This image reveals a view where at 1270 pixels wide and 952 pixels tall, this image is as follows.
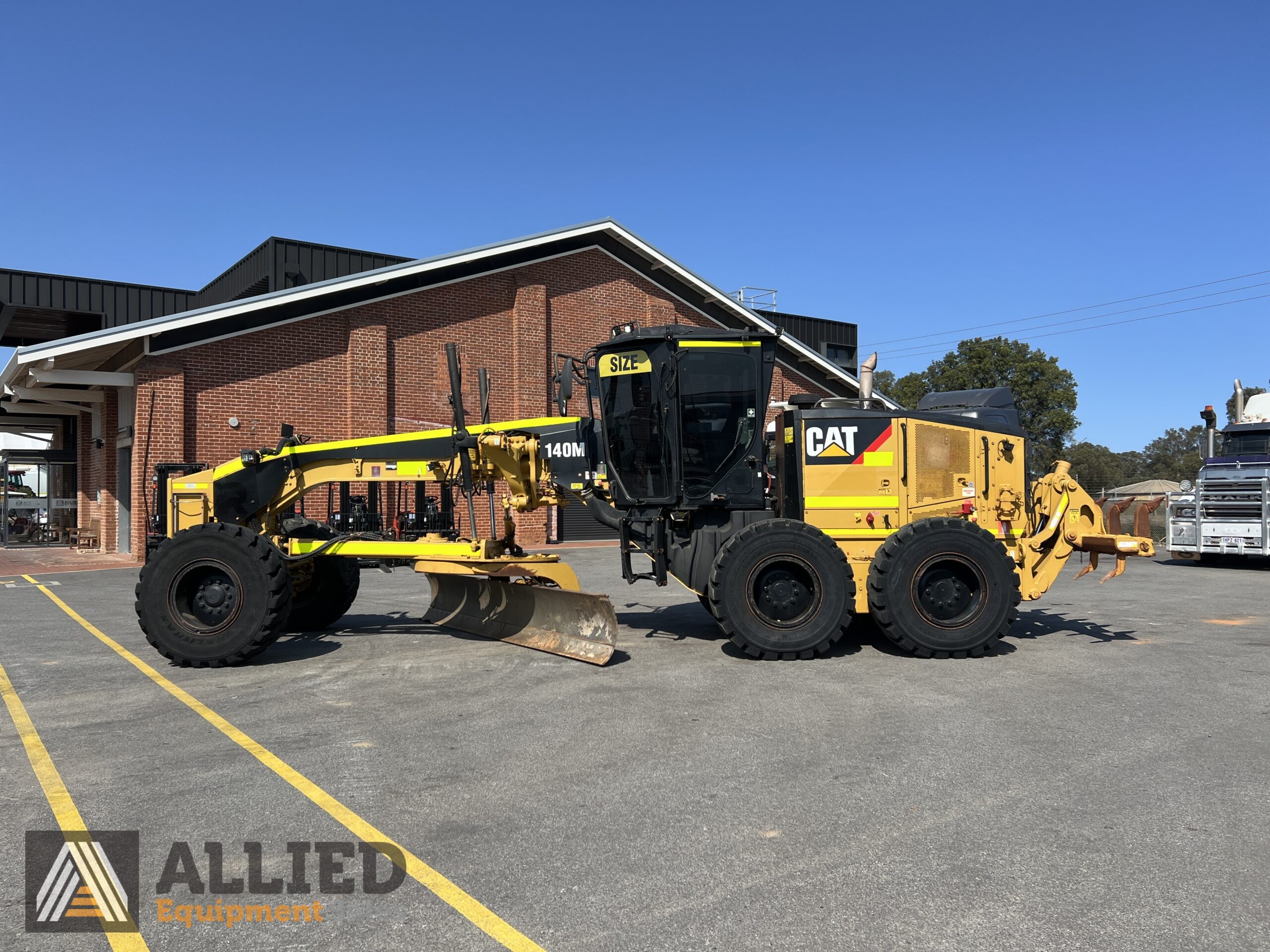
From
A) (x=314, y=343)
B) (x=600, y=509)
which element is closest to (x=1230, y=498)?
(x=600, y=509)

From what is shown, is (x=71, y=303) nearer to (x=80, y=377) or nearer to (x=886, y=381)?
(x=80, y=377)

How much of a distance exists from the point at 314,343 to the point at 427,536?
498 inches

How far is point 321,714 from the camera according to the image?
640 centimetres

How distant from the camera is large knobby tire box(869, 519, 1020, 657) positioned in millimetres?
8523

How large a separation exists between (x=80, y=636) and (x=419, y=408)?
43.6 ft

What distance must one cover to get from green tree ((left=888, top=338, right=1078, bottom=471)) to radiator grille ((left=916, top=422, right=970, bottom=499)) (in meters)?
38.7

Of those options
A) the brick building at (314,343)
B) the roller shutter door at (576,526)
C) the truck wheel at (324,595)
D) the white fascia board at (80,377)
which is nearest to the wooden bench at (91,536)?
the brick building at (314,343)

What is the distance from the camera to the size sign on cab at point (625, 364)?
8953 millimetres

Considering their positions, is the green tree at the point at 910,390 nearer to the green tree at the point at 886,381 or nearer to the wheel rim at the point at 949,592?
the green tree at the point at 886,381

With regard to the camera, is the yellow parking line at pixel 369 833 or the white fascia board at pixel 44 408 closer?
the yellow parking line at pixel 369 833

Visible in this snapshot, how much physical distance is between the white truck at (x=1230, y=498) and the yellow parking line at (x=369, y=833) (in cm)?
1981

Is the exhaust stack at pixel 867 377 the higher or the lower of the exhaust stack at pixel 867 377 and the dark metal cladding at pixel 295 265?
the lower

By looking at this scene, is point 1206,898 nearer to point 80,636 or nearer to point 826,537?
point 826,537

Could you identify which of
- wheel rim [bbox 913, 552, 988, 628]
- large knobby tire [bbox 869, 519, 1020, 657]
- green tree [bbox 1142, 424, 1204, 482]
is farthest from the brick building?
green tree [bbox 1142, 424, 1204, 482]
